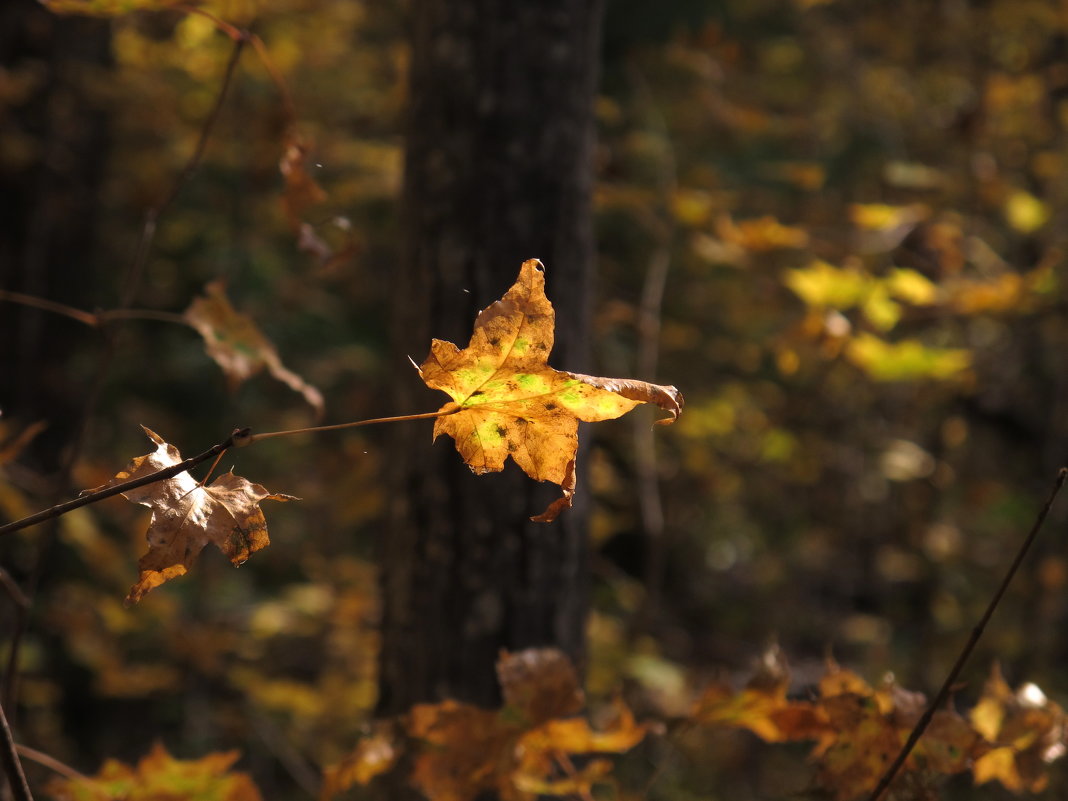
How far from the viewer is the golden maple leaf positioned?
2.11ft

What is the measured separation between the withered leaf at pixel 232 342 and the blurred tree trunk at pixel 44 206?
3.09 meters

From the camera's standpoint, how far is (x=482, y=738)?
3.25 ft

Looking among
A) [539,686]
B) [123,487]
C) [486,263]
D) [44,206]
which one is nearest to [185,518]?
[123,487]

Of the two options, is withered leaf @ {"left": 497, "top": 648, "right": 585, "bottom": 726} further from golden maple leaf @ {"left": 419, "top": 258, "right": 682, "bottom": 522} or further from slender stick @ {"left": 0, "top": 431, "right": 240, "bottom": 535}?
slender stick @ {"left": 0, "top": 431, "right": 240, "bottom": 535}

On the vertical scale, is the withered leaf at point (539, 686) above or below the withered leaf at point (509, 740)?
above

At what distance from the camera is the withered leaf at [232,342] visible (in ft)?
3.75

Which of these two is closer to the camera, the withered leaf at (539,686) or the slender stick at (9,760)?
the slender stick at (9,760)

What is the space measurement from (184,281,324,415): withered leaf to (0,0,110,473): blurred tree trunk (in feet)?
10.1

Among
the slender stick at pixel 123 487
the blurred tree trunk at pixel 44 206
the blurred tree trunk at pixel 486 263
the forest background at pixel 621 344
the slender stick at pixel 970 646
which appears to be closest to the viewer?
the slender stick at pixel 123 487

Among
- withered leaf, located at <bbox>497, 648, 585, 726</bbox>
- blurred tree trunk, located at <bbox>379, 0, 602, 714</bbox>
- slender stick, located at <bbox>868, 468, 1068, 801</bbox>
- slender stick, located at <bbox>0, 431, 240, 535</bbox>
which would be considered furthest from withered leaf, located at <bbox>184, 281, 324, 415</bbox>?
slender stick, located at <bbox>868, 468, 1068, 801</bbox>

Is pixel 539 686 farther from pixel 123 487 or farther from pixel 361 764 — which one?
pixel 123 487

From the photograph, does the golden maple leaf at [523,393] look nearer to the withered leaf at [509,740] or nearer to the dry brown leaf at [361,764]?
the withered leaf at [509,740]

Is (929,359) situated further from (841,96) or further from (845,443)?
(841,96)

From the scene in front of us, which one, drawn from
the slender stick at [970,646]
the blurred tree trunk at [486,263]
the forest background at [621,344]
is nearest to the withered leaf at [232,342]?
the blurred tree trunk at [486,263]
